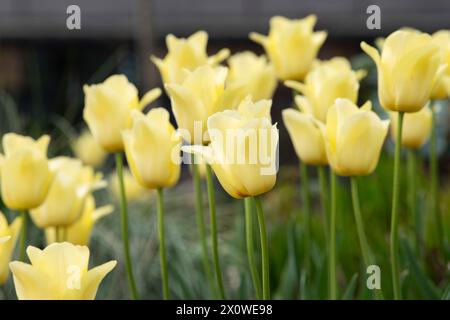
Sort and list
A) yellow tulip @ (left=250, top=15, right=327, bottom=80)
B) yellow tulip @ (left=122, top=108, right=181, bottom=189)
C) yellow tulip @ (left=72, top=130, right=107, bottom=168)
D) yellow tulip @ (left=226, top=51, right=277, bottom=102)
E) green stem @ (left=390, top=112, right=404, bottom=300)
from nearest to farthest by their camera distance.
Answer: green stem @ (left=390, top=112, right=404, bottom=300) < yellow tulip @ (left=122, top=108, right=181, bottom=189) < yellow tulip @ (left=226, top=51, right=277, bottom=102) < yellow tulip @ (left=250, top=15, right=327, bottom=80) < yellow tulip @ (left=72, top=130, right=107, bottom=168)

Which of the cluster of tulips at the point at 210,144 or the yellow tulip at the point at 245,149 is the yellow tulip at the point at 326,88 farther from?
the yellow tulip at the point at 245,149

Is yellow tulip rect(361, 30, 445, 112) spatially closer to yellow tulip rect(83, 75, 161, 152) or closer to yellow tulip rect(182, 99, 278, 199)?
yellow tulip rect(182, 99, 278, 199)

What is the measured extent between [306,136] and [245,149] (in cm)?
37

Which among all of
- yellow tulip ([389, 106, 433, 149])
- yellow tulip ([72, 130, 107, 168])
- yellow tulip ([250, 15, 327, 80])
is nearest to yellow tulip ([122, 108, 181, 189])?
yellow tulip ([250, 15, 327, 80])

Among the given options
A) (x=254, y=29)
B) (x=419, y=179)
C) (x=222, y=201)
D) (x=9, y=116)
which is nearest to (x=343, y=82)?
(x=419, y=179)

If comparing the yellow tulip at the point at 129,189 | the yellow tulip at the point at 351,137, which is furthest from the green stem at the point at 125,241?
the yellow tulip at the point at 129,189

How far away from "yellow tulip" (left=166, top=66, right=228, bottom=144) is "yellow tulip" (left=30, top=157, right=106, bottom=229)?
0.32m

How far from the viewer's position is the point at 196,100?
1359 mm

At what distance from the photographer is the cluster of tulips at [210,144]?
46.3 inches

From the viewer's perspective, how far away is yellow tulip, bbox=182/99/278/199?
1.17 meters

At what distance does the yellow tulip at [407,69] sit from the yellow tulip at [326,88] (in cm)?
18

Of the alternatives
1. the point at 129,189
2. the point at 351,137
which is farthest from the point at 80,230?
the point at 129,189

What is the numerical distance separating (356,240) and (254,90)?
0.79 metres

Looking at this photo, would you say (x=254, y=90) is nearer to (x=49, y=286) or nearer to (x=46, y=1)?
(x=49, y=286)
